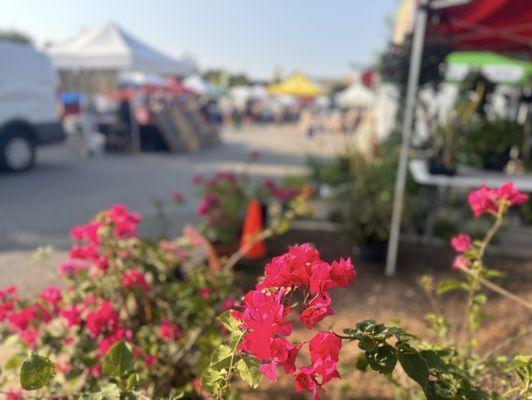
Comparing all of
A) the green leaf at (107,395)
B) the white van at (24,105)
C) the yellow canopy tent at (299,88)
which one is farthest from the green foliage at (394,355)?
the yellow canopy tent at (299,88)

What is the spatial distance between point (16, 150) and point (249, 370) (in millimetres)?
9234

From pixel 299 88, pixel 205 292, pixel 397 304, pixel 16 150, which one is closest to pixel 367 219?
pixel 397 304

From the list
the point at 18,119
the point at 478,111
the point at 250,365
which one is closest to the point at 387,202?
the point at 478,111

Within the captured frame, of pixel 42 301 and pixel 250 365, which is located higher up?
pixel 250 365

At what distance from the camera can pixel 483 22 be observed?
4.62 m

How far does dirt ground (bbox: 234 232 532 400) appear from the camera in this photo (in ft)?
8.49

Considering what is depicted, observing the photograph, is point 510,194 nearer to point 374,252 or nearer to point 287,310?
point 287,310

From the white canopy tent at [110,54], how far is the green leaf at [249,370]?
→ 1085cm

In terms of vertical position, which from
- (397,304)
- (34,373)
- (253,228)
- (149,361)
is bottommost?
(397,304)

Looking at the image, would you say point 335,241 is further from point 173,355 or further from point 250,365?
point 250,365

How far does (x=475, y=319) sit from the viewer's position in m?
1.71

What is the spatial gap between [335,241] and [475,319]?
Result: 134 inches

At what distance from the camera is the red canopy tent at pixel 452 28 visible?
3.67 m

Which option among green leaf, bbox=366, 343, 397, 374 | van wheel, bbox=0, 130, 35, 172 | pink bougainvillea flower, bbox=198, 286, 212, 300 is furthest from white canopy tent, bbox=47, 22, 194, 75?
green leaf, bbox=366, 343, 397, 374
